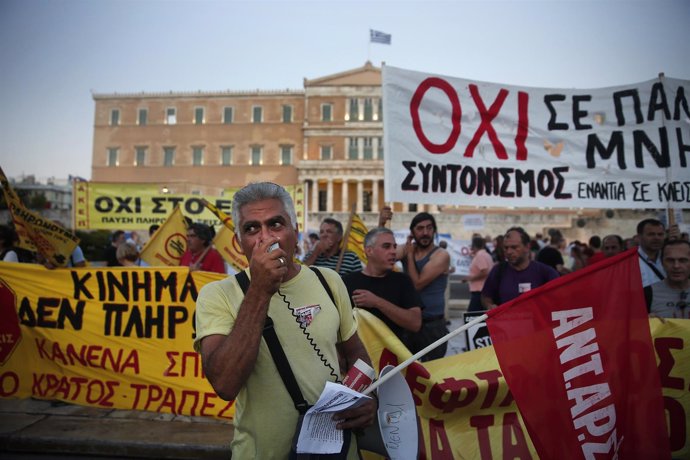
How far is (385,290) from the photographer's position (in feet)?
10.0

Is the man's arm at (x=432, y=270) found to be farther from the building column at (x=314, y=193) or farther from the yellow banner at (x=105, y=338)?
the building column at (x=314, y=193)

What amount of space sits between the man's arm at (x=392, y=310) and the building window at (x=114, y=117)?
58.7m

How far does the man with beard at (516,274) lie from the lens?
3871 millimetres

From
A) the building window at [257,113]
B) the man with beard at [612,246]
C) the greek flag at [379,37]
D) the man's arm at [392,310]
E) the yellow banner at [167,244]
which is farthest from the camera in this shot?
the building window at [257,113]

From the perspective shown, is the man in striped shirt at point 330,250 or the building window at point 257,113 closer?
the man in striped shirt at point 330,250

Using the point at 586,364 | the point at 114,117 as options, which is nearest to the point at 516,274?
the point at 586,364

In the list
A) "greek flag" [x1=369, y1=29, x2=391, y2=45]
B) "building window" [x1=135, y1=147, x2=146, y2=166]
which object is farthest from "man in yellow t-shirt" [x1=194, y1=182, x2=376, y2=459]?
"building window" [x1=135, y1=147, x2=146, y2=166]

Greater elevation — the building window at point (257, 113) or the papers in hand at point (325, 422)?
the building window at point (257, 113)

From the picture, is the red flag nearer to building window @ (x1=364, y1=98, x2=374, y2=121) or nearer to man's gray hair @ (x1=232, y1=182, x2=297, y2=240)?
man's gray hair @ (x1=232, y1=182, x2=297, y2=240)

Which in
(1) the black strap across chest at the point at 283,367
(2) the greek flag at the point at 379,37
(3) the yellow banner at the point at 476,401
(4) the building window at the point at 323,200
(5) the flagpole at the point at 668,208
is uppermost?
(2) the greek flag at the point at 379,37

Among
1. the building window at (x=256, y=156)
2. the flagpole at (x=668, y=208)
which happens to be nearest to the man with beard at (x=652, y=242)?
the flagpole at (x=668, y=208)

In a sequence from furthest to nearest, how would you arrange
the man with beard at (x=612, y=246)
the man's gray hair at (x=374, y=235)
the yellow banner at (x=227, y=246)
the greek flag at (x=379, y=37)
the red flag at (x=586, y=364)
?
1. the greek flag at (x=379, y=37)
2. the yellow banner at (x=227, y=246)
3. the man with beard at (x=612, y=246)
4. the man's gray hair at (x=374, y=235)
5. the red flag at (x=586, y=364)

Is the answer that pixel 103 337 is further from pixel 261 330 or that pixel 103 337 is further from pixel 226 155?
pixel 226 155

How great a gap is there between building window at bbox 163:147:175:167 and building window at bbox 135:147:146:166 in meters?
2.31
